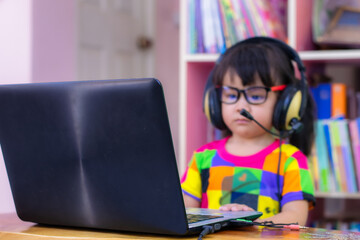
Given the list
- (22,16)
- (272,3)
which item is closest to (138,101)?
Result: (22,16)

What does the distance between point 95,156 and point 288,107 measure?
2.02ft

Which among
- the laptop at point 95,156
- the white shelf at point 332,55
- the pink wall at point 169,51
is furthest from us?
the pink wall at point 169,51

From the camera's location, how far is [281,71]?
135cm

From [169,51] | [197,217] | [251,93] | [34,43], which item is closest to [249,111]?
[251,93]

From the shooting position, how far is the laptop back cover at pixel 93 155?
2.44 ft

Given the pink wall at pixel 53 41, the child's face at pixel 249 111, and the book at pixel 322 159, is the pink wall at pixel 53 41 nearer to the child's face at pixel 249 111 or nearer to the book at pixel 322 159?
the child's face at pixel 249 111

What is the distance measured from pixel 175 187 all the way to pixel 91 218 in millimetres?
169

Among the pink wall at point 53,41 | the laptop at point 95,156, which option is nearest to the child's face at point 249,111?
the laptop at point 95,156

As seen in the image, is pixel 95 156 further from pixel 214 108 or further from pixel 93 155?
pixel 214 108

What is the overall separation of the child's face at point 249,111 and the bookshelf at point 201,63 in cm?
46

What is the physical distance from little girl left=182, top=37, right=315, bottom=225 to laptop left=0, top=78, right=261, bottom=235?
39cm

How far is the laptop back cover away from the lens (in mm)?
745

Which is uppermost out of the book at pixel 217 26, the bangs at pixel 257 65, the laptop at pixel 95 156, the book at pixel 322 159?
the book at pixel 217 26

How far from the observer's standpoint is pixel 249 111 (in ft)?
4.36
